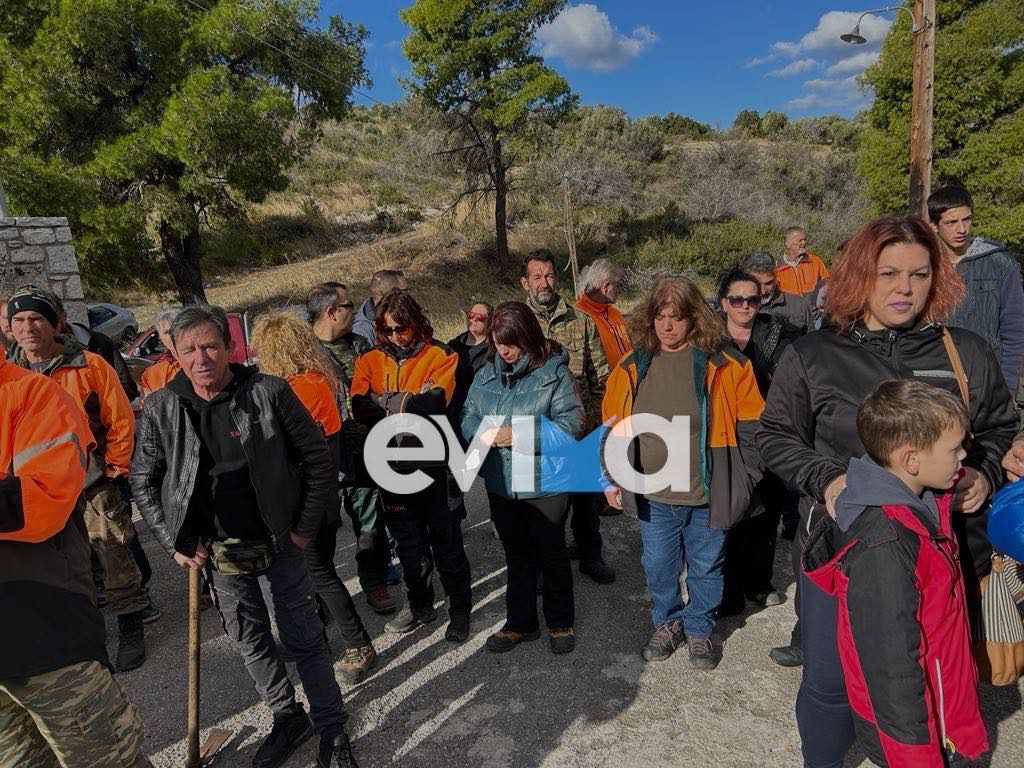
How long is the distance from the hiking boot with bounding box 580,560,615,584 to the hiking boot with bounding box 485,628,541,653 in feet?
2.19

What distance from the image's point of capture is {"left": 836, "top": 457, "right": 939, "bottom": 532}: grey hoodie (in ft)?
5.00

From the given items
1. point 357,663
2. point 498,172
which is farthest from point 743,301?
point 498,172

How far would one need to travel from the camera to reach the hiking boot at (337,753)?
2.38 meters

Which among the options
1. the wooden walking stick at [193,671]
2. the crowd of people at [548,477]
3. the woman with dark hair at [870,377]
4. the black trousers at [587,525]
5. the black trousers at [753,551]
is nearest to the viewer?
the crowd of people at [548,477]

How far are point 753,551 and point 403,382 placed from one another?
2.15 meters

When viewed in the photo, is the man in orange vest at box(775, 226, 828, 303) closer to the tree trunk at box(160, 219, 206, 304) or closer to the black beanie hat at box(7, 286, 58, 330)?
the black beanie hat at box(7, 286, 58, 330)

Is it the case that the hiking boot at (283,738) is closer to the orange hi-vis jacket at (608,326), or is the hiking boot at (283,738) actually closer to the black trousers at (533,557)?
the black trousers at (533,557)

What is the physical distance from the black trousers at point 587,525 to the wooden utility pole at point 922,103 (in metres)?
6.73

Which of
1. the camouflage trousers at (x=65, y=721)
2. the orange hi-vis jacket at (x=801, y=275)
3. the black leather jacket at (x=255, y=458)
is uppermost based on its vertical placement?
the orange hi-vis jacket at (x=801, y=275)

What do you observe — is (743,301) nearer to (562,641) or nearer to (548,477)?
(548,477)

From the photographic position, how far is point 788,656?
2855 millimetres

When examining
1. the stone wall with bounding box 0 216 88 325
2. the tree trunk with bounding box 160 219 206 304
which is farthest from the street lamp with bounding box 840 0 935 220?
the tree trunk with bounding box 160 219 206 304

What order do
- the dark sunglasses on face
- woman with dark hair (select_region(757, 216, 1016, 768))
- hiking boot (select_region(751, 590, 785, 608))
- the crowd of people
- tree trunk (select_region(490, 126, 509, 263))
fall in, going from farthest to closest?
tree trunk (select_region(490, 126, 509, 263)) → hiking boot (select_region(751, 590, 785, 608)) → the dark sunglasses on face → woman with dark hair (select_region(757, 216, 1016, 768)) → the crowd of people

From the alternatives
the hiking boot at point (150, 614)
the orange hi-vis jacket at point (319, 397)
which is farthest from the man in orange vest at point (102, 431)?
the orange hi-vis jacket at point (319, 397)
